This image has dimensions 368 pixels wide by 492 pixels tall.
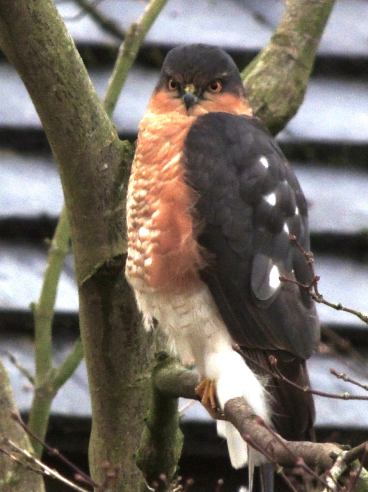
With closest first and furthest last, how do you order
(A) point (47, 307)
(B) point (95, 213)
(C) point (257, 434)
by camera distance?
(C) point (257, 434)
(B) point (95, 213)
(A) point (47, 307)

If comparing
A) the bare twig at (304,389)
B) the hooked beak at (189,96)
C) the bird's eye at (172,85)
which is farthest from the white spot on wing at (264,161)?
the bare twig at (304,389)

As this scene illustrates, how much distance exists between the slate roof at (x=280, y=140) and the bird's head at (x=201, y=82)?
3.53ft

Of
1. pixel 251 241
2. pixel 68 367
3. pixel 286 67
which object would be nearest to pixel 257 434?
pixel 251 241

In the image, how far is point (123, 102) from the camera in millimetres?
4172

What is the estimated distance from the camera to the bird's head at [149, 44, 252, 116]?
2.76 m

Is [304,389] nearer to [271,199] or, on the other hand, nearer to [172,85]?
[271,199]

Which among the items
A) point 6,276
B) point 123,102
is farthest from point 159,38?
point 6,276

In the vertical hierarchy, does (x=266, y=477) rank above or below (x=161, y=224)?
below

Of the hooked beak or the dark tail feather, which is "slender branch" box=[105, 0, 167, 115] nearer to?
the hooked beak

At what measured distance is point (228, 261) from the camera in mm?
2463

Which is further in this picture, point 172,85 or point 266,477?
point 172,85

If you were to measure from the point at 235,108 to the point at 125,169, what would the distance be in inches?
20.2

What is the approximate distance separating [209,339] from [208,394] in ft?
0.49

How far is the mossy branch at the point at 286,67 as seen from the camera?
9.45ft
